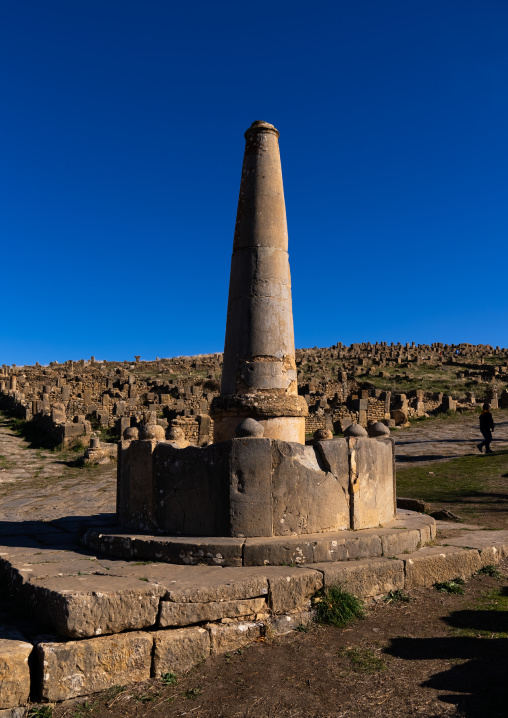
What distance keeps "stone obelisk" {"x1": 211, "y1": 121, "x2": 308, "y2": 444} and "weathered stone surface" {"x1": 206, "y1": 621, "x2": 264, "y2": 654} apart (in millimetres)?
→ 2316

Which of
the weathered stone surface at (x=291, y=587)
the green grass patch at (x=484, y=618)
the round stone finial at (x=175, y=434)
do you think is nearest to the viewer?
the green grass patch at (x=484, y=618)

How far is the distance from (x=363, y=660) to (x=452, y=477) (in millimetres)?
9116

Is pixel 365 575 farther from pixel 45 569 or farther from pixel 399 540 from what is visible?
pixel 45 569

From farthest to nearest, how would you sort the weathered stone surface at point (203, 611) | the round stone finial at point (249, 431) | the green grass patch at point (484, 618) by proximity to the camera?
the round stone finial at point (249, 431), the green grass patch at point (484, 618), the weathered stone surface at point (203, 611)

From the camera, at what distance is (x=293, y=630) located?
443 cm

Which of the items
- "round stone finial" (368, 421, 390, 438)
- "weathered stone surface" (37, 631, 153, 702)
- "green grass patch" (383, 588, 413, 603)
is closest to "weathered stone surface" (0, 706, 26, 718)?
"weathered stone surface" (37, 631, 153, 702)

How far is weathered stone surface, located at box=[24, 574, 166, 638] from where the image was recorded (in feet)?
12.2

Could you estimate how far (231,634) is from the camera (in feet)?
13.8

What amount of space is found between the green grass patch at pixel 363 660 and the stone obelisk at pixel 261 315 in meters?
2.58

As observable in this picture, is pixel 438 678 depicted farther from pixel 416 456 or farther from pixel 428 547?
pixel 416 456

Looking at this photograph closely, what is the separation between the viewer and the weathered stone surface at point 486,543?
19.7 ft

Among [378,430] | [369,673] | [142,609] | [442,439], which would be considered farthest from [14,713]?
[442,439]

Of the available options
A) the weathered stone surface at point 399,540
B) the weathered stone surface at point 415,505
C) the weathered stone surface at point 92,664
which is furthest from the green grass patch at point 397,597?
the weathered stone surface at point 415,505

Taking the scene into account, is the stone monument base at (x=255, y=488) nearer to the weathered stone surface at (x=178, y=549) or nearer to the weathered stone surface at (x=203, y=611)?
the weathered stone surface at (x=178, y=549)
